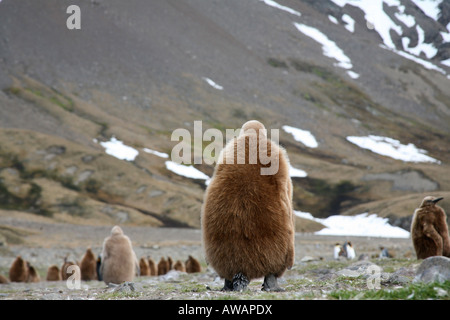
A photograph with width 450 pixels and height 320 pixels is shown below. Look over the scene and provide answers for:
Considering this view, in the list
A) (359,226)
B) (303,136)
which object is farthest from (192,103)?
(359,226)

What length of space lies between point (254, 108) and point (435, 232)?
Result: 10545 cm

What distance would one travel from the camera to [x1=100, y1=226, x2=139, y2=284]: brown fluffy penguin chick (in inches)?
577

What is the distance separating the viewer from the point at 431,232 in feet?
43.4

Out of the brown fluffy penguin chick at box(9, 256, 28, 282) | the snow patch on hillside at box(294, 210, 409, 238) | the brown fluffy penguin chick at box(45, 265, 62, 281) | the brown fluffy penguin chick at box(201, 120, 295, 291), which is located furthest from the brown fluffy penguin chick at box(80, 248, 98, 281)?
the snow patch on hillside at box(294, 210, 409, 238)

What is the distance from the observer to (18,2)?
118500mm

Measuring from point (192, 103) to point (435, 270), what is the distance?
109 m

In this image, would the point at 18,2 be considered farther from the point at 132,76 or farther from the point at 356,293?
the point at 356,293

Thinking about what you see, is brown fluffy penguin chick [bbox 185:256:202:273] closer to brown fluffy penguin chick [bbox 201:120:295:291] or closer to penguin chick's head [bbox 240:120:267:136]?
brown fluffy penguin chick [bbox 201:120:295:291]

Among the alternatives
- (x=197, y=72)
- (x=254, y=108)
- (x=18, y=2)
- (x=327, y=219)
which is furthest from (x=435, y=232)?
(x=18, y=2)

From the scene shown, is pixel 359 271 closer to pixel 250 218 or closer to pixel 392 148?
pixel 250 218

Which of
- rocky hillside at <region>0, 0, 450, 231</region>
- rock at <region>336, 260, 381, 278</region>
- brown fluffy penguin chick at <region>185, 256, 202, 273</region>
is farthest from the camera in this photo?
rocky hillside at <region>0, 0, 450, 231</region>

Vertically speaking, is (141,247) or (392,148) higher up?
(392,148)

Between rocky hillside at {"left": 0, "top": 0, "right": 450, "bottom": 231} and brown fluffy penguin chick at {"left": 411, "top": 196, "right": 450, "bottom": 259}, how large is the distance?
32.3 meters
